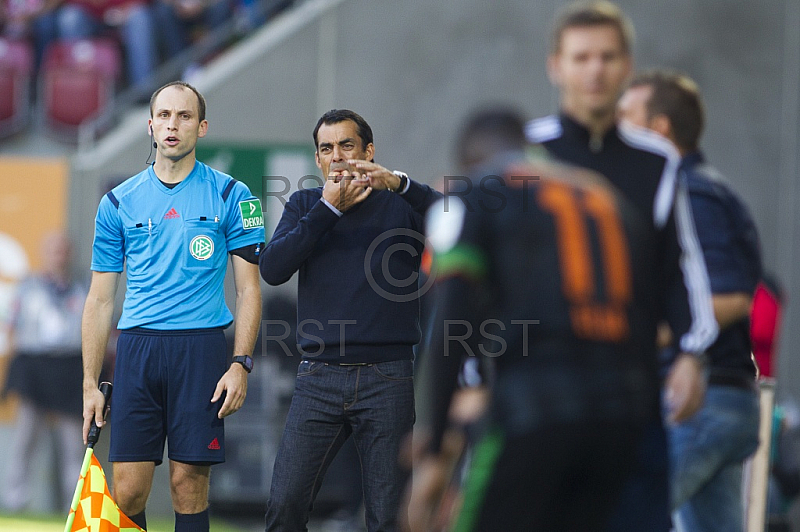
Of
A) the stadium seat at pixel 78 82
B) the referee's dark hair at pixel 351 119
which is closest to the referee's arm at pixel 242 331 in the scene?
the referee's dark hair at pixel 351 119

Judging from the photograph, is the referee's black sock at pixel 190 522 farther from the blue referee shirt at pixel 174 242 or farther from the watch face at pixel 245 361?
the blue referee shirt at pixel 174 242

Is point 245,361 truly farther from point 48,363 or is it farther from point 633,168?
point 48,363

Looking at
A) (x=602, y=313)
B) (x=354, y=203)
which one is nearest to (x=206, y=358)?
(x=354, y=203)

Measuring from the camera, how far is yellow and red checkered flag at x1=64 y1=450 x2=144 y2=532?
4.46 metres

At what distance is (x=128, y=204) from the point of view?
15.8ft

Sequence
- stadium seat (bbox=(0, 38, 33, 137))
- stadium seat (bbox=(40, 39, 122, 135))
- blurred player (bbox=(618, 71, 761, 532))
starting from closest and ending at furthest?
blurred player (bbox=(618, 71, 761, 532)), stadium seat (bbox=(0, 38, 33, 137)), stadium seat (bbox=(40, 39, 122, 135))

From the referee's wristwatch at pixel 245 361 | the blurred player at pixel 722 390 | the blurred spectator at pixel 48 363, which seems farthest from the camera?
the blurred spectator at pixel 48 363

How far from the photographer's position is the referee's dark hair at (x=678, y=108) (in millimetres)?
4250

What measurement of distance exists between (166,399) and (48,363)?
5.80 meters

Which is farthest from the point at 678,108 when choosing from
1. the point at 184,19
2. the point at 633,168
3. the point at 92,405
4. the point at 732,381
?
the point at 184,19

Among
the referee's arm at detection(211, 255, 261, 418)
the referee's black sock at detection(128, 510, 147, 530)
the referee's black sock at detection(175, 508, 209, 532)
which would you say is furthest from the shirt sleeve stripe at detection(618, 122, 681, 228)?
the referee's black sock at detection(128, 510, 147, 530)
